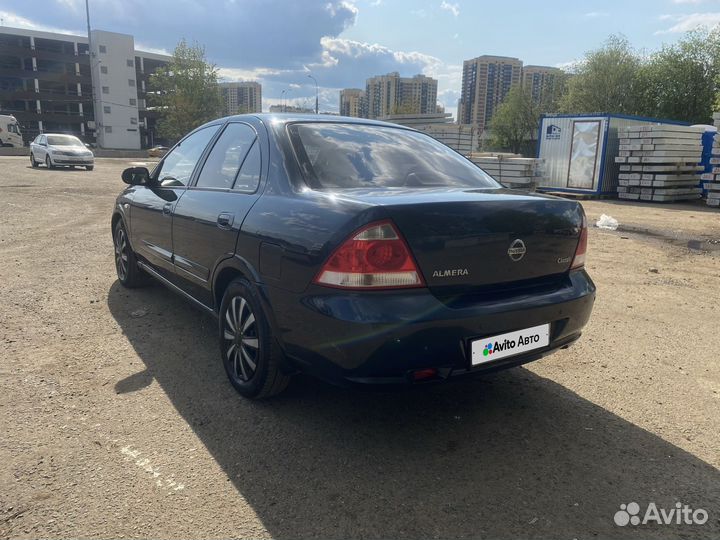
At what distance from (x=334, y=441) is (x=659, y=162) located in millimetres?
17820

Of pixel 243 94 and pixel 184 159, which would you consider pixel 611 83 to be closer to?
pixel 184 159

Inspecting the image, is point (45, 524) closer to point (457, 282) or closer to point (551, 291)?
point (457, 282)

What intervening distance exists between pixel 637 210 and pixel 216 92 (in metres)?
55.6

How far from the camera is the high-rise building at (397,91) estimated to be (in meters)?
83.1

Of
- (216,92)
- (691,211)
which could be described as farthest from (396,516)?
(216,92)

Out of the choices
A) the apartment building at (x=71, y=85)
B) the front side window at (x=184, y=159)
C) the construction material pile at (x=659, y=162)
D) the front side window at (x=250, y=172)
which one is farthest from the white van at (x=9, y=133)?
the front side window at (x=250, y=172)

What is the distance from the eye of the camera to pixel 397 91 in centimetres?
8344

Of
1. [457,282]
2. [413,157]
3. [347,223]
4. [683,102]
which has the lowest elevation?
[457,282]

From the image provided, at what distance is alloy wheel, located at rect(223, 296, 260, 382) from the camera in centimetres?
304

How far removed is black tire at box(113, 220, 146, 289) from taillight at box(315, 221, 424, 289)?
11.9 ft

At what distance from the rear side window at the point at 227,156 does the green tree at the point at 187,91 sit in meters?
59.3

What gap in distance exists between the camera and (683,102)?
127 ft

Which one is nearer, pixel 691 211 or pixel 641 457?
pixel 641 457

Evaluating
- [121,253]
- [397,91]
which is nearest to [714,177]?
[121,253]
